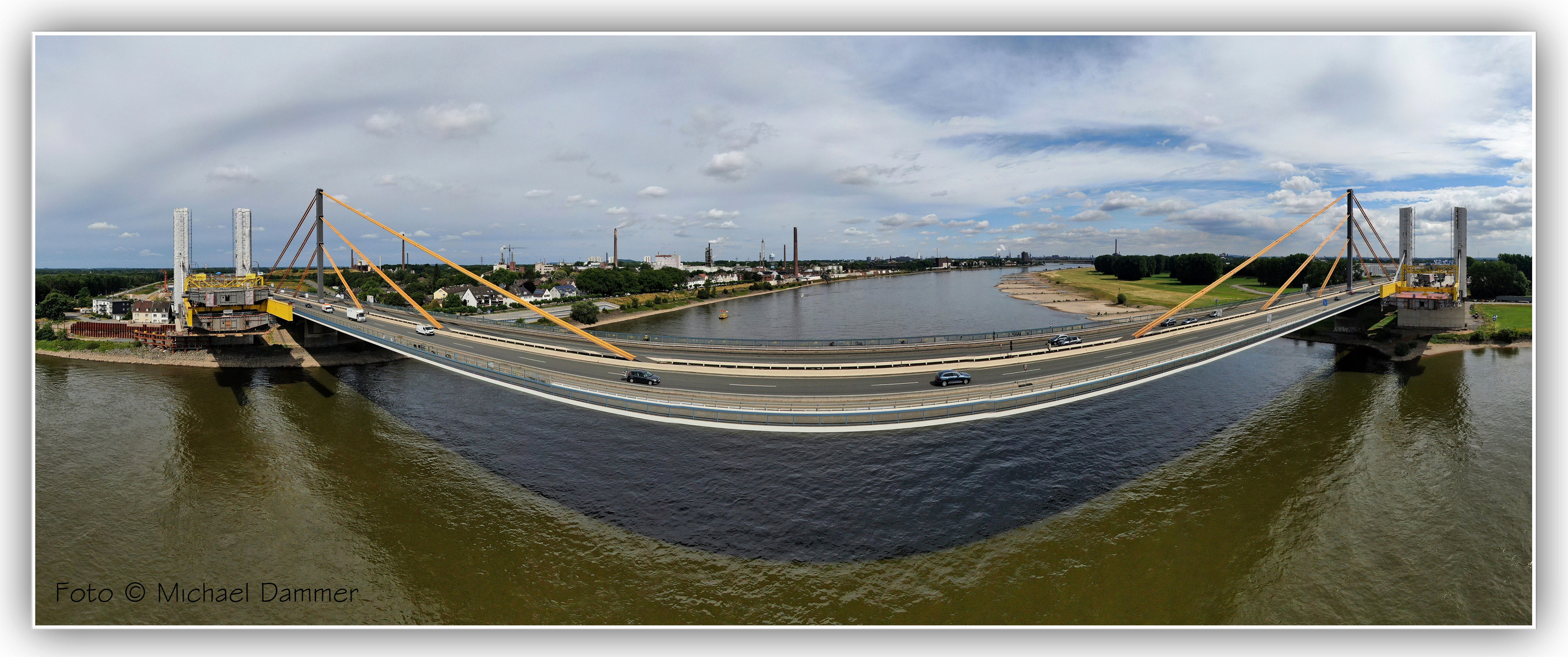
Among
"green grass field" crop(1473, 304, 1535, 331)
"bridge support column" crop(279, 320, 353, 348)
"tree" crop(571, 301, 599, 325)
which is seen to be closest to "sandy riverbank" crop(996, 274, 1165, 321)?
"green grass field" crop(1473, 304, 1535, 331)

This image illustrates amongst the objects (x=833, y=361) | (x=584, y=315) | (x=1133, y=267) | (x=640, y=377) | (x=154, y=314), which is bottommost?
(x=640, y=377)

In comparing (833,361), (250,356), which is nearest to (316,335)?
(250,356)

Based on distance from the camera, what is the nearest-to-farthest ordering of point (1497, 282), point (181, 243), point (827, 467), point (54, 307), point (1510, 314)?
point (827, 467)
point (181, 243)
point (1510, 314)
point (54, 307)
point (1497, 282)

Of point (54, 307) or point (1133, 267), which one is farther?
point (1133, 267)

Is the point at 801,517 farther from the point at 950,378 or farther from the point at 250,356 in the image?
the point at 250,356

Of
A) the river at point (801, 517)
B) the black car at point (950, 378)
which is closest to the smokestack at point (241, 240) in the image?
the river at point (801, 517)

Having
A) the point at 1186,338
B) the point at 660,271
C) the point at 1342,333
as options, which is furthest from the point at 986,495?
the point at 660,271

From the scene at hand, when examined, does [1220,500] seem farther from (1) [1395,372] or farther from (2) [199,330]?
(2) [199,330]
